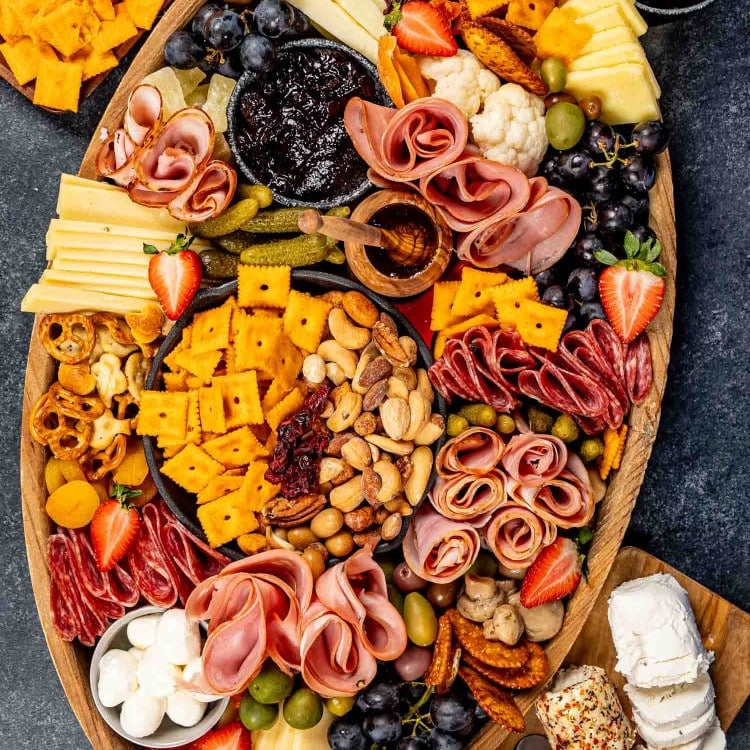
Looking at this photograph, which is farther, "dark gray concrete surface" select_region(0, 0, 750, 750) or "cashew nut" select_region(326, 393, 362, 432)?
"dark gray concrete surface" select_region(0, 0, 750, 750)

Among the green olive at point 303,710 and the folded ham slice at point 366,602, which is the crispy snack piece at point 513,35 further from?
the green olive at point 303,710

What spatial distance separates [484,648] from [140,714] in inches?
26.5

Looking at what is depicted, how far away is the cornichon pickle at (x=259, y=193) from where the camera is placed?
150 cm

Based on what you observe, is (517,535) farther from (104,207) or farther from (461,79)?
(104,207)

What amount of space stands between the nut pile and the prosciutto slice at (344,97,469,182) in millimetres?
258

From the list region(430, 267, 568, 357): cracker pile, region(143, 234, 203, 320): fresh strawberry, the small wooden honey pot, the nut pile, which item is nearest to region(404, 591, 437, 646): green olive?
the nut pile

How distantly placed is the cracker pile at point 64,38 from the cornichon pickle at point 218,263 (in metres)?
0.48

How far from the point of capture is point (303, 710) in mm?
1463

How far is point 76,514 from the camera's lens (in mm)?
1565

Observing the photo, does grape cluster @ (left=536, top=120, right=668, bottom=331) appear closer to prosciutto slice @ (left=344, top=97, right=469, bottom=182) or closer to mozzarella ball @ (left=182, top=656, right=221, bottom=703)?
prosciutto slice @ (left=344, top=97, right=469, bottom=182)

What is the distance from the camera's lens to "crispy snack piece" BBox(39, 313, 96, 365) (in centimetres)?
151

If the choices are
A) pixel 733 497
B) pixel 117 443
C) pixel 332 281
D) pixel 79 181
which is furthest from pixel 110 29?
pixel 733 497

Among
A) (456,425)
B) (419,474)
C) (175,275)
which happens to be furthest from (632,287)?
(175,275)

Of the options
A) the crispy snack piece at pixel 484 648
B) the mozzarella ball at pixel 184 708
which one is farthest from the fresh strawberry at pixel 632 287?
A: the mozzarella ball at pixel 184 708
